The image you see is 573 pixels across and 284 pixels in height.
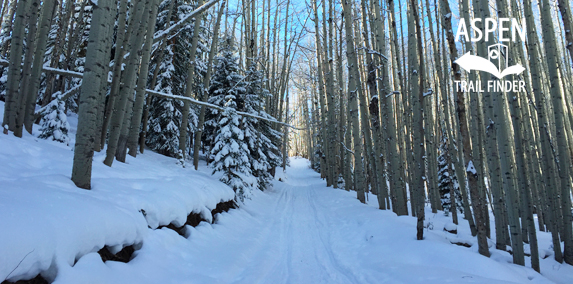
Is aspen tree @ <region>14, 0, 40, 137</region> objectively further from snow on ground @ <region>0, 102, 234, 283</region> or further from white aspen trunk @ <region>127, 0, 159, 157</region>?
white aspen trunk @ <region>127, 0, 159, 157</region>

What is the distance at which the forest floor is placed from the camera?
7.23ft

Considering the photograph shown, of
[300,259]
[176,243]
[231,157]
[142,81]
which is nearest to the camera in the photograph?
[176,243]

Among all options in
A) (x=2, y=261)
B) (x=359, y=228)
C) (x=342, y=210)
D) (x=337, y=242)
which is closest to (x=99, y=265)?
(x=2, y=261)

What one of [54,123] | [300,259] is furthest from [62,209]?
Answer: [54,123]

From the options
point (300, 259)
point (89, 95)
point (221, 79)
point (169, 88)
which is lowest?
point (300, 259)

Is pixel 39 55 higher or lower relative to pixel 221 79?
lower

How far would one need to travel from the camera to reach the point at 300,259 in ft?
14.7

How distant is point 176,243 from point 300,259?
76.9 inches

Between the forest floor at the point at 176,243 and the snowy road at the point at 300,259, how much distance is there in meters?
0.01

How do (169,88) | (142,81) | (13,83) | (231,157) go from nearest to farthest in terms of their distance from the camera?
(13,83), (142,81), (231,157), (169,88)

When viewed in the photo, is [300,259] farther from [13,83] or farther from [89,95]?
[13,83]

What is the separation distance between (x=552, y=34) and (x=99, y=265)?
23.6 feet

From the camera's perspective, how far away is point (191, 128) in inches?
561

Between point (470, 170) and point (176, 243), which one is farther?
point (470, 170)
